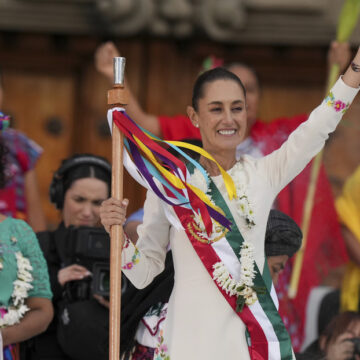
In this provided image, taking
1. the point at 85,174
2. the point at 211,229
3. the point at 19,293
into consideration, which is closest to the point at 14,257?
the point at 19,293

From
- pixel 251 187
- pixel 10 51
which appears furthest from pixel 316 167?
pixel 10 51

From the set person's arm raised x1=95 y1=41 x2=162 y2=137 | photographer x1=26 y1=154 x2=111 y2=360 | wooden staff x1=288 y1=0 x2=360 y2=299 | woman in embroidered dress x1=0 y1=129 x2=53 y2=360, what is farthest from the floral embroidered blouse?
wooden staff x1=288 y1=0 x2=360 y2=299

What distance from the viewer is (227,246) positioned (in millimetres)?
3191

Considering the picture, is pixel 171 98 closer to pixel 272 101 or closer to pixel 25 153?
pixel 272 101

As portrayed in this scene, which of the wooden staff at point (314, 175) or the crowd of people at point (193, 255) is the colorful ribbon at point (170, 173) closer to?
the crowd of people at point (193, 255)

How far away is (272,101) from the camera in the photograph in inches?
256

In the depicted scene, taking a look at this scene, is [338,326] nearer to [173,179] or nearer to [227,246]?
[227,246]

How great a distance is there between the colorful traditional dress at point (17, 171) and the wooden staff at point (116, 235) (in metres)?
1.72

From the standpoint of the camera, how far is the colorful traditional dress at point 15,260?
3.51 metres

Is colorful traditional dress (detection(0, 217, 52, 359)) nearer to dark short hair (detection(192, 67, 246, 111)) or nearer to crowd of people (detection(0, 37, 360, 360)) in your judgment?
crowd of people (detection(0, 37, 360, 360))

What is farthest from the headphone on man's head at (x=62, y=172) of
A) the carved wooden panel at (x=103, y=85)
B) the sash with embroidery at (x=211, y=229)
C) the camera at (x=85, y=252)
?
the carved wooden panel at (x=103, y=85)

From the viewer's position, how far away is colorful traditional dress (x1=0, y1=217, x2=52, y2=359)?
3.51 metres

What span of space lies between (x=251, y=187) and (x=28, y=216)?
1.95 m

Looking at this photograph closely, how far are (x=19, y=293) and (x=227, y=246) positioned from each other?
0.79m
